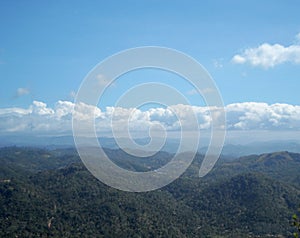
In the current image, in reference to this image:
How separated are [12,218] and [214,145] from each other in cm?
5556

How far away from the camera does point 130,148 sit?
1148 cm

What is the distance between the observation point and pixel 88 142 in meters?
9.95

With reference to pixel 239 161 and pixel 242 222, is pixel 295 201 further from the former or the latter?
pixel 239 161

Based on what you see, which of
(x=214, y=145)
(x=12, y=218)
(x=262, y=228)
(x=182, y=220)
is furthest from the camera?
(x=182, y=220)

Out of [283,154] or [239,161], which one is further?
[239,161]

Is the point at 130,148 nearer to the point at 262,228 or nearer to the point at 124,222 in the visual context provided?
the point at 124,222

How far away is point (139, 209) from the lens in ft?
214

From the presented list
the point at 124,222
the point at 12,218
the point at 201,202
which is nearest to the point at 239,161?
the point at 201,202

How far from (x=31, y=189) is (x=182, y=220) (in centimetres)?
2964

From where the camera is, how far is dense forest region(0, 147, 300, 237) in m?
57.2

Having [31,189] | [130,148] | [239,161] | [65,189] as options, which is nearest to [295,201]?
[65,189]

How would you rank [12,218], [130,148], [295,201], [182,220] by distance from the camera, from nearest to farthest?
[130,148] < [12,218] < [182,220] < [295,201]

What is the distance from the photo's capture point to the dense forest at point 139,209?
57.2 metres

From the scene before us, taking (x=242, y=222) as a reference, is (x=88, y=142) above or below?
above
